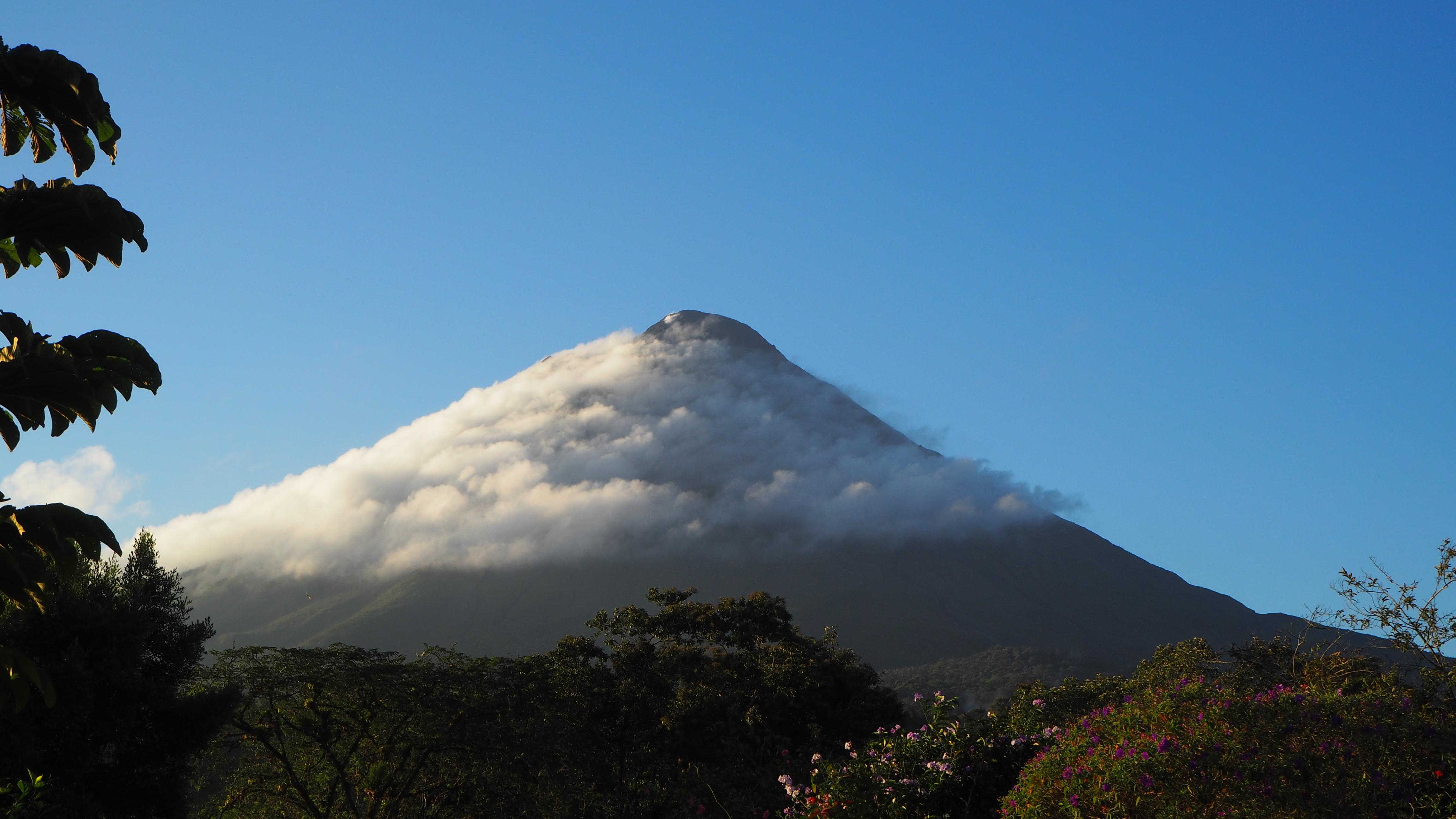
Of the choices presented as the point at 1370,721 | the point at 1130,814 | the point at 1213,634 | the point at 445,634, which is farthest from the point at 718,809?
the point at 1213,634

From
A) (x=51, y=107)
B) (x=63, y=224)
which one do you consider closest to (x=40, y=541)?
(x=63, y=224)

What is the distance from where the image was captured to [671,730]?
2186 cm

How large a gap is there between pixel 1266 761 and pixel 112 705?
612 inches

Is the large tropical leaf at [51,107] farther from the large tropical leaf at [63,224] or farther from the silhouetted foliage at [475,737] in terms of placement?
the silhouetted foliage at [475,737]

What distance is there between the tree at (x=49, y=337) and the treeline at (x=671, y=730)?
66cm

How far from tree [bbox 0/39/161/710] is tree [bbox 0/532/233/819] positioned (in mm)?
10988

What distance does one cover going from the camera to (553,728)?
20.3 metres

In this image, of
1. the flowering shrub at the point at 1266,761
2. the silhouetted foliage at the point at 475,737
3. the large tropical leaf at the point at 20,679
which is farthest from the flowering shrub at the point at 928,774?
the large tropical leaf at the point at 20,679

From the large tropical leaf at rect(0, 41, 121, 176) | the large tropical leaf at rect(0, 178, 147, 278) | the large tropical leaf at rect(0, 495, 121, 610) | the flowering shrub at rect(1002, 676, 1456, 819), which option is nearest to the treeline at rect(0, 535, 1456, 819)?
the flowering shrub at rect(1002, 676, 1456, 819)

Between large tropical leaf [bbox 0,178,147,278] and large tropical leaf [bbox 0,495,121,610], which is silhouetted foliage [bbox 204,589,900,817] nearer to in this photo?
large tropical leaf [bbox 0,495,121,610]

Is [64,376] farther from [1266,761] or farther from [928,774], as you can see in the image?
[928,774]

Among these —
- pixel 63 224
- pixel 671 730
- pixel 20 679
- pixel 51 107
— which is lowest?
pixel 671 730

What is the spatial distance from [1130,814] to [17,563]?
706 centimetres

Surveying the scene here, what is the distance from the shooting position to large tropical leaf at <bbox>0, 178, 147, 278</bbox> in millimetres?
4770
